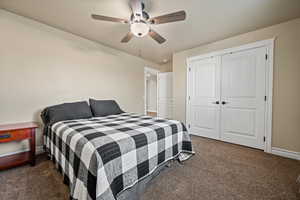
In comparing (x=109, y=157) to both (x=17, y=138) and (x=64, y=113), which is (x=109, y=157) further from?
(x=17, y=138)

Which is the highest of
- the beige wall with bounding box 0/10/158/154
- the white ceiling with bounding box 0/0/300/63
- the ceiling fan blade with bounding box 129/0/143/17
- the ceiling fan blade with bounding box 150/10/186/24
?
the white ceiling with bounding box 0/0/300/63

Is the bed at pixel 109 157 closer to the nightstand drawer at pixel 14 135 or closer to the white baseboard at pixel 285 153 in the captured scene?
the nightstand drawer at pixel 14 135

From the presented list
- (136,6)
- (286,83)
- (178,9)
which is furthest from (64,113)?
(286,83)

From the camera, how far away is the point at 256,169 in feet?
6.05

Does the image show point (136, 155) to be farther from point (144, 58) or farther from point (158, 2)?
point (144, 58)

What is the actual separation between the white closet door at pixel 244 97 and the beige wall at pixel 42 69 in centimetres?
286

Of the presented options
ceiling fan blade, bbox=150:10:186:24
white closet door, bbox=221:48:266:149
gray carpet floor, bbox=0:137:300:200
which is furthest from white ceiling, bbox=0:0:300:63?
gray carpet floor, bbox=0:137:300:200

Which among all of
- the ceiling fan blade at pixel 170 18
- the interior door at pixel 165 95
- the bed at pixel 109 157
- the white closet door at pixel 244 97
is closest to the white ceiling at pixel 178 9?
the ceiling fan blade at pixel 170 18

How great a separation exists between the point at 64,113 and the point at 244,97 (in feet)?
11.3

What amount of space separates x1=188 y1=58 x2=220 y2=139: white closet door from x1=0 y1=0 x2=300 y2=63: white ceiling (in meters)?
0.71

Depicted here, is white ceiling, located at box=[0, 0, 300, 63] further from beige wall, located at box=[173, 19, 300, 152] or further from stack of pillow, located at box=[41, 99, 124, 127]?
stack of pillow, located at box=[41, 99, 124, 127]

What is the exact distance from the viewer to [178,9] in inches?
76.5

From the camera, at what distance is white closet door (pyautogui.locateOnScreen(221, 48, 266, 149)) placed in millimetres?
2502

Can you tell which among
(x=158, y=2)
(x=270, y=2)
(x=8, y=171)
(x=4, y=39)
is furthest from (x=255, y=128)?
(x=4, y=39)
